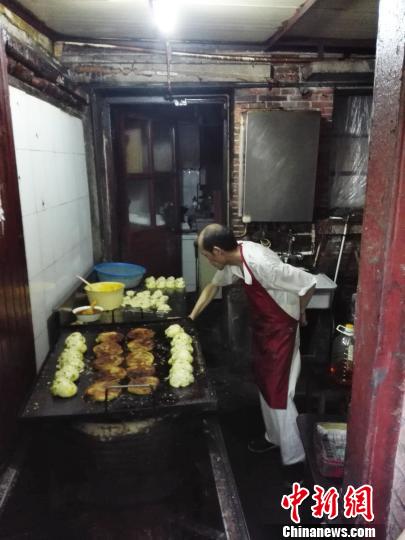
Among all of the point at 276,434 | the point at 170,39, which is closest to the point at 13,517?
the point at 276,434

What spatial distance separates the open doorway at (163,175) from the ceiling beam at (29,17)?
145cm

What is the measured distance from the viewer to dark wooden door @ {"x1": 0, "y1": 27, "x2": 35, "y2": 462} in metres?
2.82

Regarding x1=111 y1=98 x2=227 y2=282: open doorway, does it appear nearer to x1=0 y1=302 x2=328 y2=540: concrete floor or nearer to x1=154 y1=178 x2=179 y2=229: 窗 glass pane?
x1=154 y1=178 x2=179 y2=229: 窗 glass pane

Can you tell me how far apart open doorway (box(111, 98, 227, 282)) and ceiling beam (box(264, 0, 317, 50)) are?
104cm

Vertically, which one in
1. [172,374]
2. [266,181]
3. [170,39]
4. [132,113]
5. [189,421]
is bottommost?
[189,421]

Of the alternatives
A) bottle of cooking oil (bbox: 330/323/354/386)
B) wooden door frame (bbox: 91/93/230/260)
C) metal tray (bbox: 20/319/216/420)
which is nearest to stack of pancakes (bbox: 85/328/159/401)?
metal tray (bbox: 20/319/216/420)

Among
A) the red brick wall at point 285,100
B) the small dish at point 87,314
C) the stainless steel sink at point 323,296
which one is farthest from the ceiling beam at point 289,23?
the small dish at point 87,314

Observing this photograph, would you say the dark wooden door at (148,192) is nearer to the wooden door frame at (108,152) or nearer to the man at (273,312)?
the wooden door frame at (108,152)

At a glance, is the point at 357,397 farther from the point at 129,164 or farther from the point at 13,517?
the point at 129,164

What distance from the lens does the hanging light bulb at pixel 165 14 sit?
3.71 metres

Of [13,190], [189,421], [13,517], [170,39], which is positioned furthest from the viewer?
[170,39]

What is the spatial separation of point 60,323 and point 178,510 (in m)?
2.18

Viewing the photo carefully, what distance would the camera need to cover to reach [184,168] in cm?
883

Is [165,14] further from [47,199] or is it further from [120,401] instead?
[120,401]
